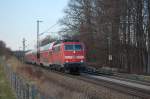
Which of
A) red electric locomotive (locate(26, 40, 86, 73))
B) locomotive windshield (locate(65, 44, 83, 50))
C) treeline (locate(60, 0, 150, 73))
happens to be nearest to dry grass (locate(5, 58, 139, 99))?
red electric locomotive (locate(26, 40, 86, 73))

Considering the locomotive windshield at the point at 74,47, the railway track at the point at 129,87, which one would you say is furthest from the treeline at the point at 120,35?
the railway track at the point at 129,87

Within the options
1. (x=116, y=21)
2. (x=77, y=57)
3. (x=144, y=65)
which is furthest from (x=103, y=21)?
(x=77, y=57)

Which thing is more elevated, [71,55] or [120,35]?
[120,35]

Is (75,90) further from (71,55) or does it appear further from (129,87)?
(71,55)

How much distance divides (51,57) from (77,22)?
26.8 metres

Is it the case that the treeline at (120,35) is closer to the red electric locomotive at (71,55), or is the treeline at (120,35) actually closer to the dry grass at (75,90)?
the red electric locomotive at (71,55)

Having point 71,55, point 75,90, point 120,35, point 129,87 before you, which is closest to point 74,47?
point 71,55

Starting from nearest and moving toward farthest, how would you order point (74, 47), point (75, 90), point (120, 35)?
1. point (75, 90)
2. point (74, 47)
3. point (120, 35)

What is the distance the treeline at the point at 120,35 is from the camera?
50531 millimetres

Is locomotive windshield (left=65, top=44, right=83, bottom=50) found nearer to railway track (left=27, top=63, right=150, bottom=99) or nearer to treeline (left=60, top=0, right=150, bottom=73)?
railway track (left=27, top=63, right=150, bottom=99)

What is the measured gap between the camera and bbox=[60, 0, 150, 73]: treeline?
1989 inches

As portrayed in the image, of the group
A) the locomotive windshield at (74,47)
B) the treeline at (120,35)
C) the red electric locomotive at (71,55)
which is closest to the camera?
the red electric locomotive at (71,55)

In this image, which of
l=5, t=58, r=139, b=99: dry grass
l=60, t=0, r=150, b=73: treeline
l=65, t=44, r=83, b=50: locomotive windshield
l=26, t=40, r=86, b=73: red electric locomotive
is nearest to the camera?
l=5, t=58, r=139, b=99: dry grass

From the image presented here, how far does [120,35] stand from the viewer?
54.7m
